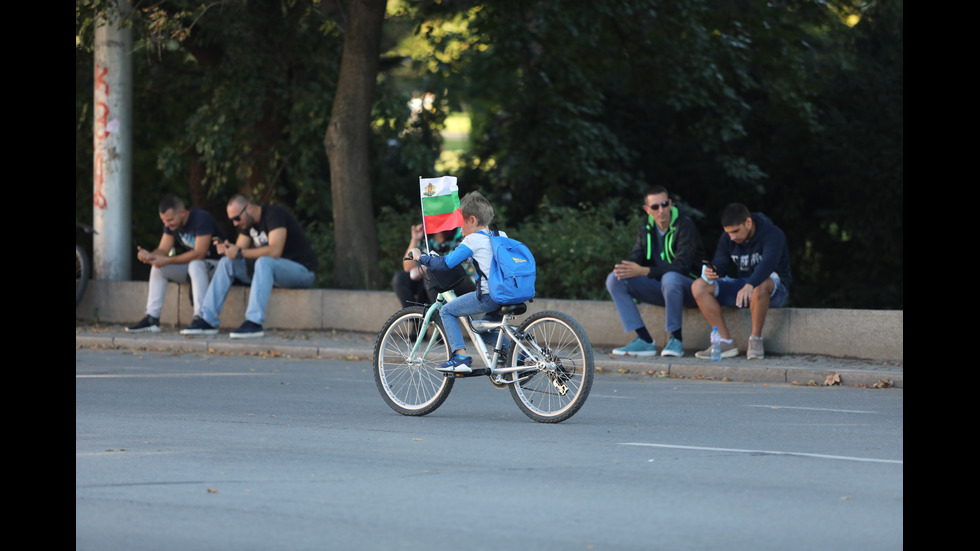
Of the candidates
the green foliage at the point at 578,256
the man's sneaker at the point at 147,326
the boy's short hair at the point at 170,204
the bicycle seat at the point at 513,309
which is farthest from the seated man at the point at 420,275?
the man's sneaker at the point at 147,326

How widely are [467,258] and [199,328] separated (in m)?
7.08

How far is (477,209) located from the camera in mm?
8602

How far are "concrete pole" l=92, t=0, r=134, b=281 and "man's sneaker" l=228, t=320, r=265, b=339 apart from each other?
3531mm

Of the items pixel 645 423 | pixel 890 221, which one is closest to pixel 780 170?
pixel 890 221

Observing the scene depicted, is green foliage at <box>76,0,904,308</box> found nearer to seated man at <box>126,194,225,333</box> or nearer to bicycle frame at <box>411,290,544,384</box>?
seated man at <box>126,194,225,333</box>

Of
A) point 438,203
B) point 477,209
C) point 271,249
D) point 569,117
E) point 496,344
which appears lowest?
point 496,344

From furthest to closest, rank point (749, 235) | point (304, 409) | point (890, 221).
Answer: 1. point (890, 221)
2. point (749, 235)
3. point (304, 409)

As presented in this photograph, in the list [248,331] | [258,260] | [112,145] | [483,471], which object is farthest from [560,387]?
[112,145]

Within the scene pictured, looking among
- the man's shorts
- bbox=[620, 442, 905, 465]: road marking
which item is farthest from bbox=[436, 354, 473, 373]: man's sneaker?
the man's shorts

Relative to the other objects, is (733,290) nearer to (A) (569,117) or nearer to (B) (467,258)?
(B) (467,258)

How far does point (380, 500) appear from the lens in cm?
576
